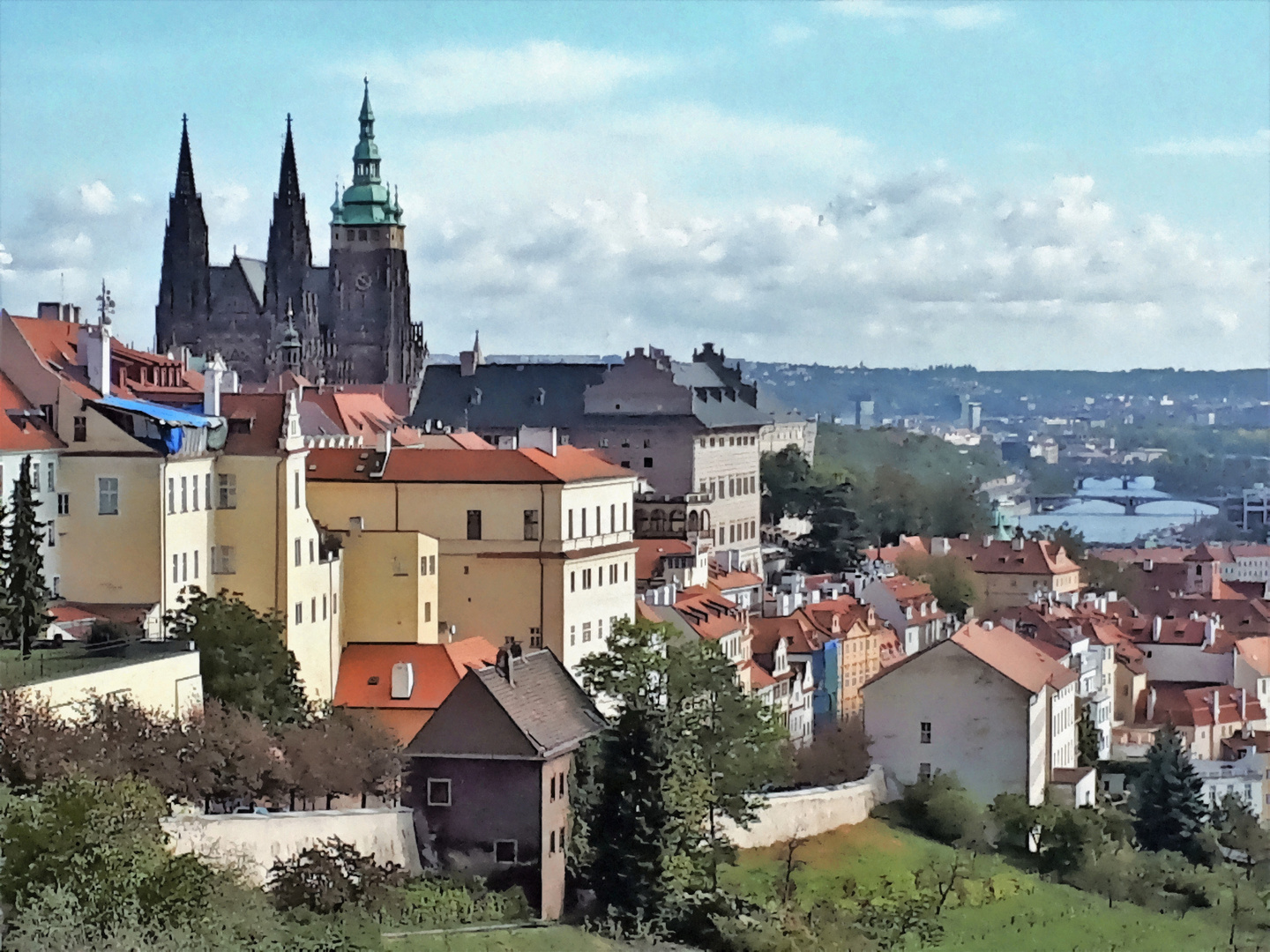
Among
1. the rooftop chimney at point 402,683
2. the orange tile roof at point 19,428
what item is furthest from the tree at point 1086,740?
the orange tile roof at point 19,428

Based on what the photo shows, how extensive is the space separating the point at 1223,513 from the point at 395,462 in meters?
119

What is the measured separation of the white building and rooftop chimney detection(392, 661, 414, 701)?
1392 cm

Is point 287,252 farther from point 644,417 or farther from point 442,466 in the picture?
point 442,466

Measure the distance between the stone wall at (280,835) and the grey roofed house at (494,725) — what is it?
1029mm

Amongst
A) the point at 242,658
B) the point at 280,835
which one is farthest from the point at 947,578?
the point at 280,835

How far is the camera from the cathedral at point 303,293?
366 feet

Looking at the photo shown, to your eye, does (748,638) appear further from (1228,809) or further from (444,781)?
(444,781)

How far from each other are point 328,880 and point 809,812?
15265 millimetres

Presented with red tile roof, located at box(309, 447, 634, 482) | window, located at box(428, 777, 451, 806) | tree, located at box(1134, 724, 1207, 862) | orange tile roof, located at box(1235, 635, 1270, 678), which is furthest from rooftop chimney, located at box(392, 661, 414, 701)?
orange tile roof, located at box(1235, 635, 1270, 678)

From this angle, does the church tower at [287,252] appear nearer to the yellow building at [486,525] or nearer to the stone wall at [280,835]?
the yellow building at [486,525]

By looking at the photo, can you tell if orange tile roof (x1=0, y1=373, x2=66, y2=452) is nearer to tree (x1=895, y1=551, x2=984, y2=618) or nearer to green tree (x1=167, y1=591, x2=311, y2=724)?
green tree (x1=167, y1=591, x2=311, y2=724)

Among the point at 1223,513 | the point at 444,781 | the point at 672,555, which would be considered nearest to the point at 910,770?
the point at 672,555

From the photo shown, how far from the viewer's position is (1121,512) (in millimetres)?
162000

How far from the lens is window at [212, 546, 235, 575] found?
123ft
